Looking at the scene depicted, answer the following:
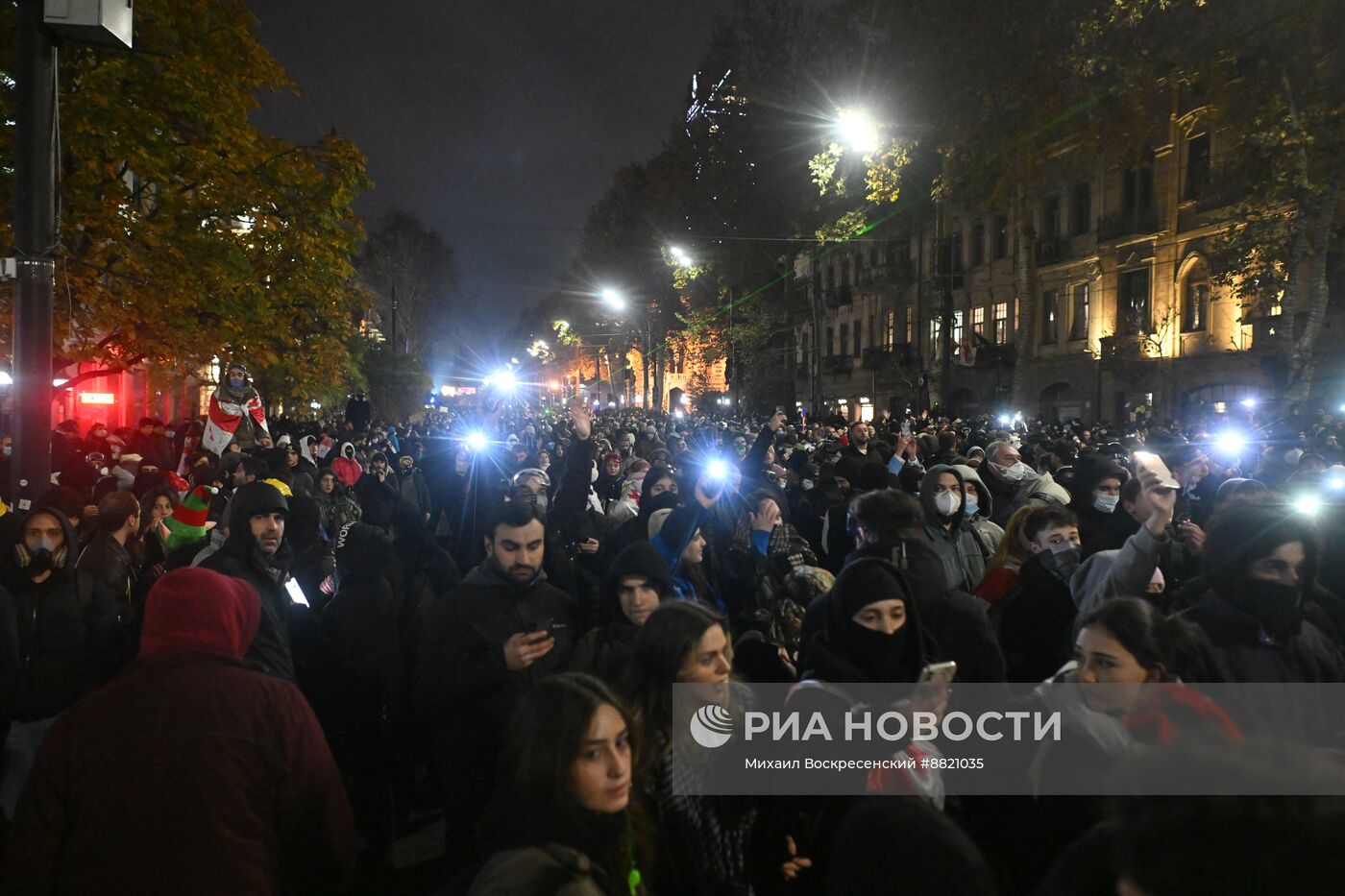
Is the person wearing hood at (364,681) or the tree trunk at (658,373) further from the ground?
the tree trunk at (658,373)

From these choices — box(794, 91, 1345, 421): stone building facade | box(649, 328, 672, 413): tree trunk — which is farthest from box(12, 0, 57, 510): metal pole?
box(649, 328, 672, 413): tree trunk

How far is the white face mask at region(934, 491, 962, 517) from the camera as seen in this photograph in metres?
5.43

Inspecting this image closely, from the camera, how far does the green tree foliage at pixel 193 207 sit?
33.1ft

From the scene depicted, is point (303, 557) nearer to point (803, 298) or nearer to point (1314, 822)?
point (1314, 822)

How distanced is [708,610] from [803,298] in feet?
148

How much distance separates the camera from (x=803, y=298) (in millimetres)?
46594

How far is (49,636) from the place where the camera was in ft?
13.3

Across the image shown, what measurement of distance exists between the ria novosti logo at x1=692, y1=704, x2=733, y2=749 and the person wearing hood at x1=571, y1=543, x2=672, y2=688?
2.47ft

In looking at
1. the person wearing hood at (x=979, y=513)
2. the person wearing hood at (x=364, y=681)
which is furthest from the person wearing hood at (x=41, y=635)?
the person wearing hood at (x=979, y=513)

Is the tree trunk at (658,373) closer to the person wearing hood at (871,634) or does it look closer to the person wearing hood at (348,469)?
the person wearing hood at (348,469)

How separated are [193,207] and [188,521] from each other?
6.95 metres

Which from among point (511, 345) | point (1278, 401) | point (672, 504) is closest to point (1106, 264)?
point (1278, 401)

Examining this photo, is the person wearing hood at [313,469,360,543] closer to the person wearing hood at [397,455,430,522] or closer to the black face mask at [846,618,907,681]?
the person wearing hood at [397,455,430,522]

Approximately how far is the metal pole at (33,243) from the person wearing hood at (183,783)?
499 cm
